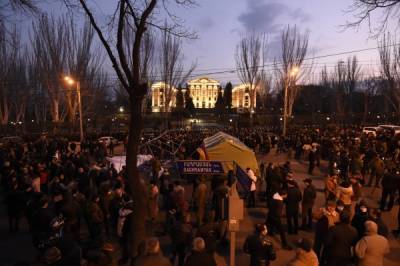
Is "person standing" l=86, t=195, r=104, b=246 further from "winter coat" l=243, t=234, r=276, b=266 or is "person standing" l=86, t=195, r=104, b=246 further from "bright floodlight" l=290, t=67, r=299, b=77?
"bright floodlight" l=290, t=67, r=299, b=77

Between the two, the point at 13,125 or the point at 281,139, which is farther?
the point at 13,125

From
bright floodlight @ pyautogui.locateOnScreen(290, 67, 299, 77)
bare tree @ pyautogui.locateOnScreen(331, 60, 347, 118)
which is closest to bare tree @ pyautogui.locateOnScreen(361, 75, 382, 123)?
bare tree @ pyautogui.locateOnScreen(331, 60, 347, 118)

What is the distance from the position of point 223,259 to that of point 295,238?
7.84 ft

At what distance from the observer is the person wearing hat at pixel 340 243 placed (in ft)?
23.1

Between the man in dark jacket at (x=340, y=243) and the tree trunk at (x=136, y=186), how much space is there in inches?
134

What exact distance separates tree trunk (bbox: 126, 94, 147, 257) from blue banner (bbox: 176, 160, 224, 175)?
417cm

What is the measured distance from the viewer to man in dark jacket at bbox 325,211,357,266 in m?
7.04

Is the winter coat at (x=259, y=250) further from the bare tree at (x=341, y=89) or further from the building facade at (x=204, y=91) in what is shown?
the building facade at (x=204, y=91)

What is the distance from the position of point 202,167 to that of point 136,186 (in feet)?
15.2

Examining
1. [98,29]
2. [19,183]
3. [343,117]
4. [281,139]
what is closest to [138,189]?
[98,29]

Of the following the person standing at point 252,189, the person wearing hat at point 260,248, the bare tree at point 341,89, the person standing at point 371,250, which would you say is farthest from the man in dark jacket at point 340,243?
the bare tree at point 341,89

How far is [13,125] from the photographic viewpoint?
43.5m

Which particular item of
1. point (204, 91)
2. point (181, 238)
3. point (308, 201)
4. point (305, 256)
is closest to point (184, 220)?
point (181, 238)

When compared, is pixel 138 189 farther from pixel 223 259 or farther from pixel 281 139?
pixel 281 139
